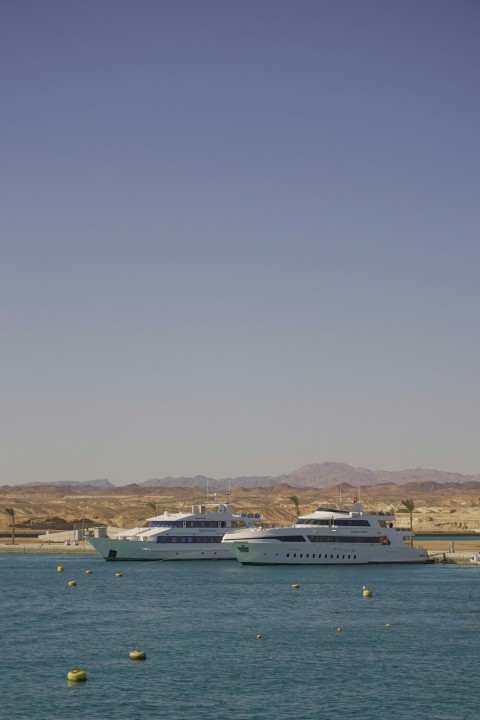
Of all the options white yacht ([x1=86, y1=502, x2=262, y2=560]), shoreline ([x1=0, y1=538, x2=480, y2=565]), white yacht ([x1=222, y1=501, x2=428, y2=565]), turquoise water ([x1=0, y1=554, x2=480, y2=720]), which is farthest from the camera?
shoreline ([x1=0, y1=538, x2=480, y2=565])

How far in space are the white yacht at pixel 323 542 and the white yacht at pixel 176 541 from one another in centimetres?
769

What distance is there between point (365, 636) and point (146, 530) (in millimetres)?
65497

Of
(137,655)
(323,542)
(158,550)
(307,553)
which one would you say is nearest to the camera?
(137,655)

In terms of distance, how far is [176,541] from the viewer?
128m

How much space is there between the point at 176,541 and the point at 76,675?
75.2m

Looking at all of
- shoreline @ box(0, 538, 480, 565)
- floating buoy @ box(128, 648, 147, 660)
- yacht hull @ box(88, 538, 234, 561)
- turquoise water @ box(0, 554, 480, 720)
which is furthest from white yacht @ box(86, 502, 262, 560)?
floating buoy @ box(128, 648, 147, 660)

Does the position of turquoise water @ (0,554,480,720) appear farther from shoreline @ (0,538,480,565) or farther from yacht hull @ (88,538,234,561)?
shoreline @ (0,538,480,565)

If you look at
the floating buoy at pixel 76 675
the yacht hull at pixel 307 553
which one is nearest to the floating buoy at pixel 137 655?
the floating buoy at pixel 76 675

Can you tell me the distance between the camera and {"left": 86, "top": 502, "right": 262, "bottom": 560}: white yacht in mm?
127375

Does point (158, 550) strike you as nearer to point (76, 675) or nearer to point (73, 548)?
point (73, 548)

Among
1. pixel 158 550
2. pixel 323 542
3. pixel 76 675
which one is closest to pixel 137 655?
pixel 76 675

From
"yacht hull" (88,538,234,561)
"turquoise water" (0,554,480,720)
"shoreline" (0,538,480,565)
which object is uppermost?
Answer: "yacht hull" (88,538,234,561)

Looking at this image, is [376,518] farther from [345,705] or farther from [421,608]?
[345,705]

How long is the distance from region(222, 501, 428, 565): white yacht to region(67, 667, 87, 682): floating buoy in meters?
65.5
